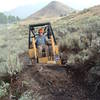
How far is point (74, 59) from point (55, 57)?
154 cm

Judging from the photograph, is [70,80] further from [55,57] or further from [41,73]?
[55,57]

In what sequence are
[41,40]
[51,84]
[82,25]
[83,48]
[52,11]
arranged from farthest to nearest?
[52,11] → [82,25] → [41,40] → [83,48] → [51,84]

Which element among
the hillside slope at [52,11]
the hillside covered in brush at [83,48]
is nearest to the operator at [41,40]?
the hillside covered in brush at [83,48]

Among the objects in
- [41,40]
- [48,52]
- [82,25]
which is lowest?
[48,52]

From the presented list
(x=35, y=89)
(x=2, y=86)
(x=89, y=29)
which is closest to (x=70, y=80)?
(x=35, y=89)

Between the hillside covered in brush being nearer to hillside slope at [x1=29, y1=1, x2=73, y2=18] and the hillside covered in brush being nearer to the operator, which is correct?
the operator

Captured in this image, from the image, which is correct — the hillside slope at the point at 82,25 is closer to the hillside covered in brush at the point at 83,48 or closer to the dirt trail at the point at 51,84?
the hillside covered in brush at the point at 83,48

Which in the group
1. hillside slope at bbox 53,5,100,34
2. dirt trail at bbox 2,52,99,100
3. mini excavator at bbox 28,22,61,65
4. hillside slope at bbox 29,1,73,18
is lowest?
dirt trail at bbox 2,52,99,100

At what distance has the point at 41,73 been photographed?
8.95m

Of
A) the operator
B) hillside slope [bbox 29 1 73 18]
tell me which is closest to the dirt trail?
Answer: the operator

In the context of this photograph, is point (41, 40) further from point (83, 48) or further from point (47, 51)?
point (83, 48)

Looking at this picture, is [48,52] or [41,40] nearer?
[48,52]

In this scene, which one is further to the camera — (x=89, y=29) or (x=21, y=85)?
(x=89, y=29)

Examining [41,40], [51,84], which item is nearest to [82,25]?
[41,40]
